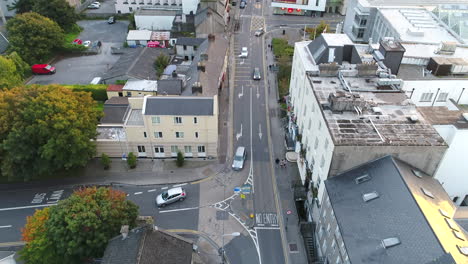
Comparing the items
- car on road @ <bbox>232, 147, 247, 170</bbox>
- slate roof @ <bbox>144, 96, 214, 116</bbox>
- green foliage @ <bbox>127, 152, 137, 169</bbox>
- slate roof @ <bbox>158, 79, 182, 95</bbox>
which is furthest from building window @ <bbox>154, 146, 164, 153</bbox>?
car on road @ <bbox>232, 147, 247, 170</bbox>

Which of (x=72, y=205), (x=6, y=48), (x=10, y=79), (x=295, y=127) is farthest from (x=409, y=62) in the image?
(x=6, y=48)

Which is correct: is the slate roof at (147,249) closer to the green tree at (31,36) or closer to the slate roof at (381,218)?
the slate roof at (381,218)

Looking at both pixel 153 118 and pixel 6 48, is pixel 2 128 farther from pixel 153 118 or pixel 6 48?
pixel 6 48

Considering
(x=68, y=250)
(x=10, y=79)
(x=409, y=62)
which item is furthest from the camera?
(x=10, y=79)

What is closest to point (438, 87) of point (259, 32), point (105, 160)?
point (105, 160)

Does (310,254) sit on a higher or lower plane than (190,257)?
lower

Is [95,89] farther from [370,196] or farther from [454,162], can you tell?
[454,162]
